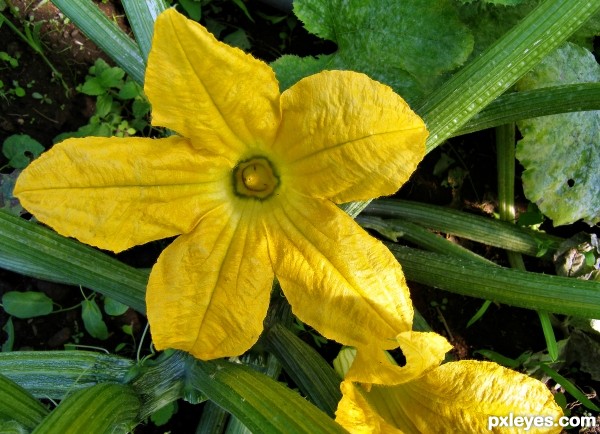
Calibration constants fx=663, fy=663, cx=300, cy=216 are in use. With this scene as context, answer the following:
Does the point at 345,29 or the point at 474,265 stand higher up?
the point at 345,29

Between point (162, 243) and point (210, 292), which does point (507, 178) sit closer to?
point (162, 243)

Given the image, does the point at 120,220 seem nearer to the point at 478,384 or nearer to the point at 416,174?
the point at 478,384

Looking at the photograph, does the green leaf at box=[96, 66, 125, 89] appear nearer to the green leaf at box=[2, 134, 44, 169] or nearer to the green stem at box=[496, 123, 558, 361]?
the green leaf at box=[2, 134, 44, 169]

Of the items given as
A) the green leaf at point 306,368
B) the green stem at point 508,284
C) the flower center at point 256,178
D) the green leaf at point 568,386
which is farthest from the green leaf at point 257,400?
the green leaf at point 568,386

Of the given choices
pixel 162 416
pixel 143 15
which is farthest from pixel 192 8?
pixel 162 416

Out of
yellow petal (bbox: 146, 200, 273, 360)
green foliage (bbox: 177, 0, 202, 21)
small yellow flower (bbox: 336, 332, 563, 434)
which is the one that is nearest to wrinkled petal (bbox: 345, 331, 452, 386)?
small yellow flower (bbox: 336, 332, 563, 434)

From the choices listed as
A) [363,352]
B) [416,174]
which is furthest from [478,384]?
[416,174]

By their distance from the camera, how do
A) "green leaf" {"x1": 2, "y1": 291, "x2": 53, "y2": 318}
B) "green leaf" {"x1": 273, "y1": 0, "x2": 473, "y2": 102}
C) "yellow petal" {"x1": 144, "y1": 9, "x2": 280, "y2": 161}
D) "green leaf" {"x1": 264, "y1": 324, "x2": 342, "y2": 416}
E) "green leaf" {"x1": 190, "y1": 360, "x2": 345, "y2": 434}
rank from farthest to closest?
"green leaf" {"x1": 2, "y1": 291, "x2": 53, "y2": 318} < "green leaf" {"x1": 273, "y1": 0, "x2": 473, "y2": 102} < "green leaf" {"x1": 264, "y1": 324, "x2": 342, "y2": 416} < "green leaf" {"x1": 190, "y1": 360, "x2": 345, "y2": 434} < "yellow petal" {"x1": 144, "y1": 9, "x2": 280, "y2": 161}
